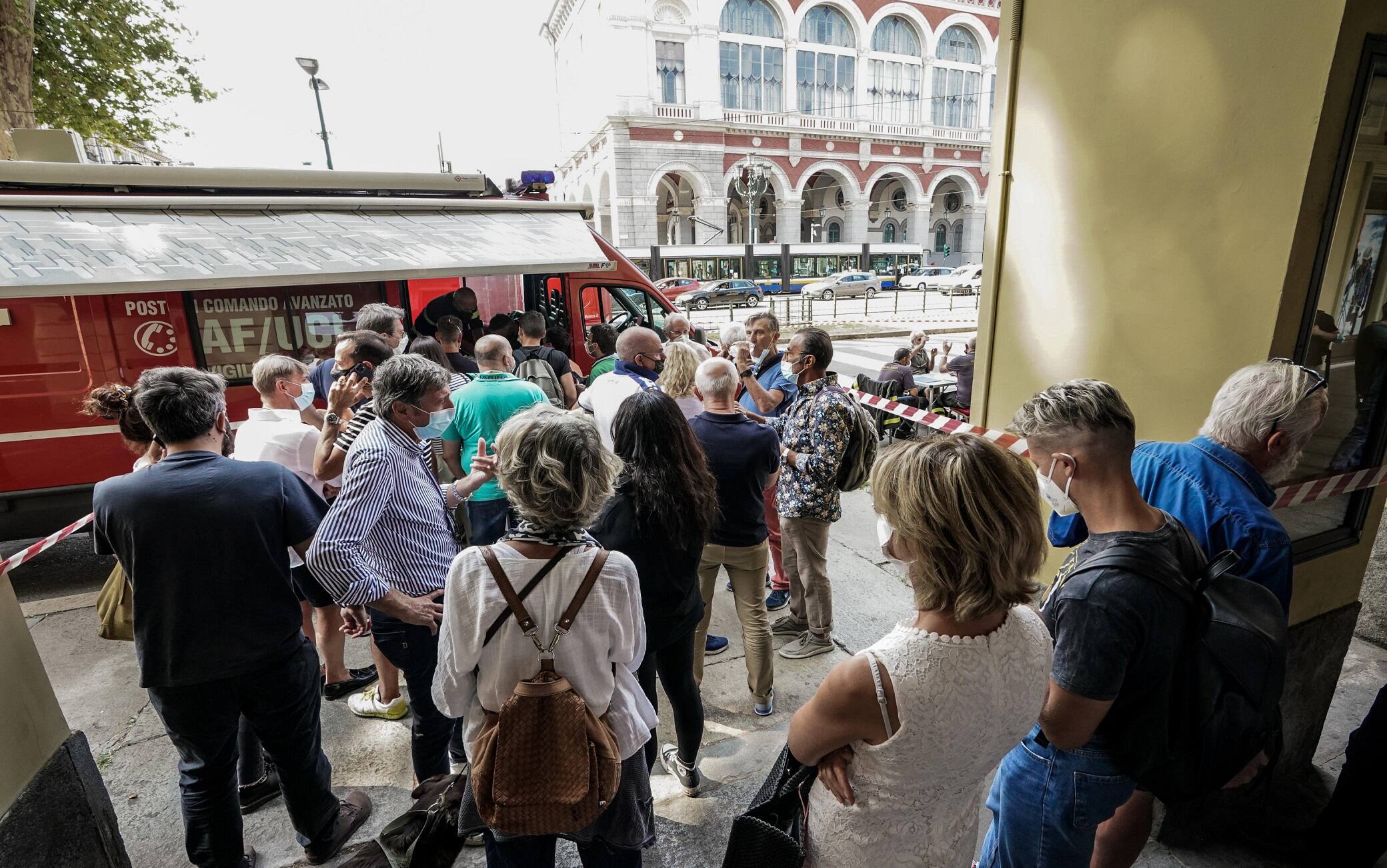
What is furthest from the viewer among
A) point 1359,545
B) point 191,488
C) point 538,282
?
point 538,282

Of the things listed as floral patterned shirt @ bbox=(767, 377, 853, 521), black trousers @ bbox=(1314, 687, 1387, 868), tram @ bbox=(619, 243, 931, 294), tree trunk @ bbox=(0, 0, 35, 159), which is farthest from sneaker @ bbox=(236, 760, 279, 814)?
tram @ bbox=(619, 243, 931, 294)

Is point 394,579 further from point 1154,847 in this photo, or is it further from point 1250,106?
point 1250,106

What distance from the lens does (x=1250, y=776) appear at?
72.5 inches

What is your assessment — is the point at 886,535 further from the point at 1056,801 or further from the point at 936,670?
the point at 1056,801

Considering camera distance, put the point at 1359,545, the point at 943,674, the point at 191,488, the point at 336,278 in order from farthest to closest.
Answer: the point at 336,278 → the point at 1359,545 → the point at 191,488 → the point at 943,674

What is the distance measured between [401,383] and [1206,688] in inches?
103

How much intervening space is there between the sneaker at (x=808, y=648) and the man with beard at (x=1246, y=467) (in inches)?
75.9

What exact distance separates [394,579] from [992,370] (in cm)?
307

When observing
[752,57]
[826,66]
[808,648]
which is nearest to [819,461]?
[808,648]

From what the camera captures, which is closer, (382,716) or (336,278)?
(382,716)

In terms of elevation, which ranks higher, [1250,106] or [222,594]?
[1250,106]

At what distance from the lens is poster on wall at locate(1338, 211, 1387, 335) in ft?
8.07

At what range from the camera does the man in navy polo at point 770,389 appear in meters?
4.46

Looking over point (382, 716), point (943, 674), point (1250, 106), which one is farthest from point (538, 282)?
point (943, 674)
